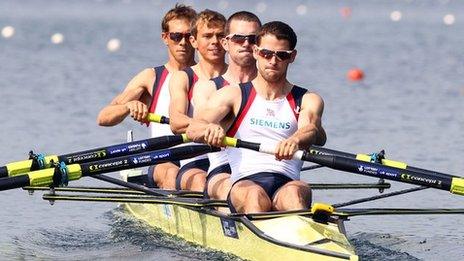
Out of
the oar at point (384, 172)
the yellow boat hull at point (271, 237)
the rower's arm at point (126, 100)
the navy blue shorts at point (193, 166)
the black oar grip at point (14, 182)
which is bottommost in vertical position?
the yellow boat hull at point (271, 237)

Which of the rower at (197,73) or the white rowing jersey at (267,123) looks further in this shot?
the rower at (197,73)

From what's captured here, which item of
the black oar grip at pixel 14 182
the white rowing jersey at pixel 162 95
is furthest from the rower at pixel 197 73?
the black oar grip at pixel 14 182

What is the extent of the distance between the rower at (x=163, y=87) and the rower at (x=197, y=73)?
426mm

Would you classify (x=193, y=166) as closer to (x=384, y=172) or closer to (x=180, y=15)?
(x=180, y=15)

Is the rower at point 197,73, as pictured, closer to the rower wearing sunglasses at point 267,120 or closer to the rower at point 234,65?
the rower at point 234,65

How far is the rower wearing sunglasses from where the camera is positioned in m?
10.4

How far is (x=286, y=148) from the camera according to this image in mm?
10195

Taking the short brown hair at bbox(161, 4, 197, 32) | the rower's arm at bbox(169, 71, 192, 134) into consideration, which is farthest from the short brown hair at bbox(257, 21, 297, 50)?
the short brown hair at bbox(161, 4, 197, 32)

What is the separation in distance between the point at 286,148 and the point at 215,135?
600 mm

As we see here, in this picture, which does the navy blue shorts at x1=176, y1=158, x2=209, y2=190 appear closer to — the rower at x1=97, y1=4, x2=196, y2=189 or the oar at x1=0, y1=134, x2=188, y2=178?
the rower at x1=97, y1=4, x2=196, y2=189

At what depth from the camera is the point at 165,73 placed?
13.0 meters

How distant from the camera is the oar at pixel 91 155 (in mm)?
11344

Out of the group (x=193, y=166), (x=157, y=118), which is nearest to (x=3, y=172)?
(x=157, y=118)

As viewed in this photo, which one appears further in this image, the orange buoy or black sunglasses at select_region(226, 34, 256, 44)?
the orange buoy
